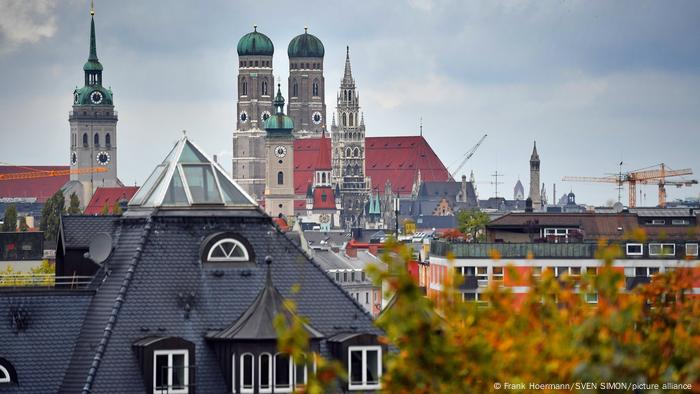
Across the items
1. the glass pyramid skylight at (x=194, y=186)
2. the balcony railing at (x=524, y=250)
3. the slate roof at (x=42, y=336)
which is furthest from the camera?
the balcony railing at (x=524, y=250)

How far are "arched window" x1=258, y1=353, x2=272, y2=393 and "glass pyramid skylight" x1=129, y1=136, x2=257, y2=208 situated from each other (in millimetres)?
3524

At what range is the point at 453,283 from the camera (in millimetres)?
17938

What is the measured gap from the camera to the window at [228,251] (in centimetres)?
3036

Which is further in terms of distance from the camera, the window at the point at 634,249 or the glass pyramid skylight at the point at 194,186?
the window at the point at 634,249

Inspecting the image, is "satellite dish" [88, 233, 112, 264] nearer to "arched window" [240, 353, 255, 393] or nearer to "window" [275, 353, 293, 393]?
"arched window" [240, 353, 255, 393]

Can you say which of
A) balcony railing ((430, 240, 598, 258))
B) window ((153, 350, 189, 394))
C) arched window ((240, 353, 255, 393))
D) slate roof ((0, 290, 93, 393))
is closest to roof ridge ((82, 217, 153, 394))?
window ((153, 350, 189, 394))

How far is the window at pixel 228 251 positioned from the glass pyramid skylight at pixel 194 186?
0.85m

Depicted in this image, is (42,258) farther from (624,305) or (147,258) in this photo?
(624,305)

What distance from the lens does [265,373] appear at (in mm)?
28328

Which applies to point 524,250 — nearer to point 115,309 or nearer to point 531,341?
point 115,309

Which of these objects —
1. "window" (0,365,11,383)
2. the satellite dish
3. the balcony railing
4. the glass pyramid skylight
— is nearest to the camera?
"window" (0,365,11,383)

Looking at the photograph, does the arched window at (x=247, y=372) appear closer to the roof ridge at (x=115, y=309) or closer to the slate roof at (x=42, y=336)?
the roof ridge at (x=115, y=309)

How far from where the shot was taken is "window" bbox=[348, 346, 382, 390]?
2939 centimetres

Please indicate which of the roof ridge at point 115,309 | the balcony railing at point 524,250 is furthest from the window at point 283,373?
the balcony railing at point 524,250
